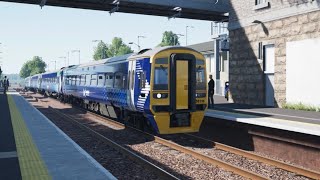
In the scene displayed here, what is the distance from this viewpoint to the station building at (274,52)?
715 inches

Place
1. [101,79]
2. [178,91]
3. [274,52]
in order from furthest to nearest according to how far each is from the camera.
→ [274,52] < [101,79] < [178,91]

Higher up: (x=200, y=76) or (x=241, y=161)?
(x=200, y=76)

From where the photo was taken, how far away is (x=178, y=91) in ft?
43.0

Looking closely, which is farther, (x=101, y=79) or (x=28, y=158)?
(x=101, y=79)

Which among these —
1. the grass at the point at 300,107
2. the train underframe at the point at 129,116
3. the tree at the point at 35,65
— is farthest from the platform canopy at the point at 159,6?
the tree at the point at 35,65

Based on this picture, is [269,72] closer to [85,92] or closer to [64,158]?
[85,92]

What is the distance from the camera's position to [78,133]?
15508mm

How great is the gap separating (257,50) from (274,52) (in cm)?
143

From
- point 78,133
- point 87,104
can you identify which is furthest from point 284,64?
point 87,104

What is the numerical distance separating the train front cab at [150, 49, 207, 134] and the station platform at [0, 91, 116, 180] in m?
3.40

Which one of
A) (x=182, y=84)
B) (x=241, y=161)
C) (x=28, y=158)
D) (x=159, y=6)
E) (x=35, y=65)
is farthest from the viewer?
(x=35, y=65)

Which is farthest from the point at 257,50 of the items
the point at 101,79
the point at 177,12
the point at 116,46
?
the point at 116,46

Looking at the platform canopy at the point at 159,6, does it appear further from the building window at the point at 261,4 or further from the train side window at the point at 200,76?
the train side window at the point at 200,76

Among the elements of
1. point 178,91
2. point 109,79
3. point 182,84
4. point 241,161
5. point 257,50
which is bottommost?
point 241,161
